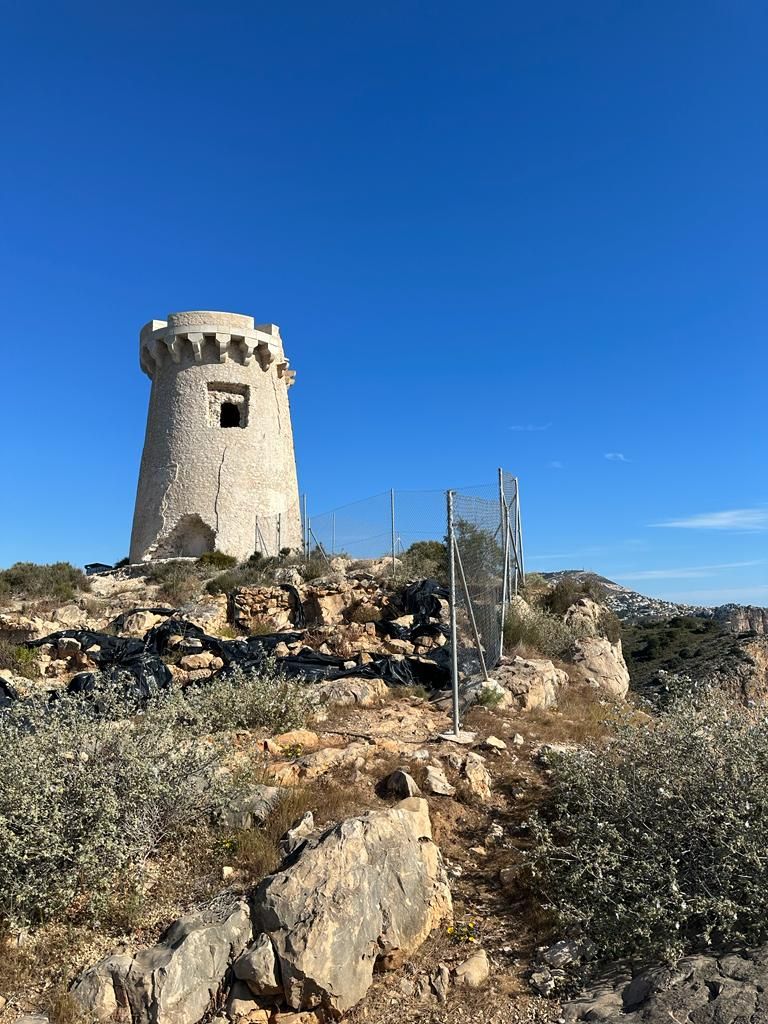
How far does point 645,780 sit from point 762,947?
1.19 meters

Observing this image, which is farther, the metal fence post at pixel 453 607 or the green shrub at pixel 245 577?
the green shrub at pixel 245 577

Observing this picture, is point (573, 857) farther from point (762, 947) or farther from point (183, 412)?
point (183, 412)

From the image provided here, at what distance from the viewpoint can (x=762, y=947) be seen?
11.6 ft

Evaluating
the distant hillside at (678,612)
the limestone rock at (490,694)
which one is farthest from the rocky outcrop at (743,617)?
the limestone rock at (490,694)

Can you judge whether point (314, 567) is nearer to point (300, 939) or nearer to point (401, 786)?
point (401, 786)

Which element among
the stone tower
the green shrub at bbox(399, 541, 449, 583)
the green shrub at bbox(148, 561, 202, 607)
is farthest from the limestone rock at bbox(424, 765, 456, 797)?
the stone tower

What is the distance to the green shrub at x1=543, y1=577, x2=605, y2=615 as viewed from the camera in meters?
14.2

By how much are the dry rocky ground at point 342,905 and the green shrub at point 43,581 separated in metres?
11.3

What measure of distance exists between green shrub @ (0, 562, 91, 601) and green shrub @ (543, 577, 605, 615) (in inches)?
432

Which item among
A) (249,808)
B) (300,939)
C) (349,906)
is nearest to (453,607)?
(249,808)

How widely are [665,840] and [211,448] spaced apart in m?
17.8

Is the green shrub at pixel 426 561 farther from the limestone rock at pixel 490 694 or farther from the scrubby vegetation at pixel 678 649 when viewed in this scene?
the scrubby vegetation at pixel 678 649

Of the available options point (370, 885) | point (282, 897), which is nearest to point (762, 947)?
point (370, 885)

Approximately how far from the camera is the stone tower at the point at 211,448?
19953mm
